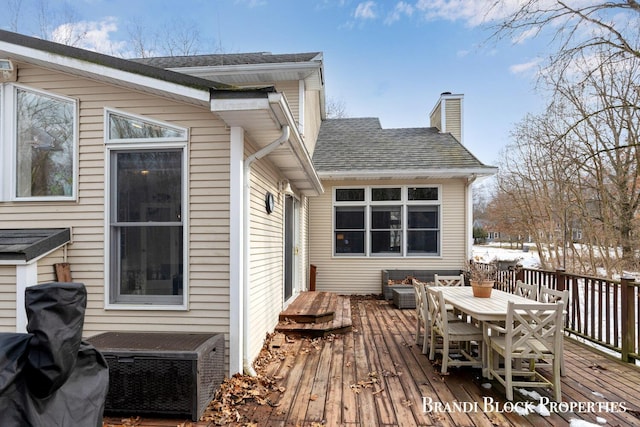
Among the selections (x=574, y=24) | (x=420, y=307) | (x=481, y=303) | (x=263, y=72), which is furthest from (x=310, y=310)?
(x=574, y=24)

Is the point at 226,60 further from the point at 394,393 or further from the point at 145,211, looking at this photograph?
the point at 394,393

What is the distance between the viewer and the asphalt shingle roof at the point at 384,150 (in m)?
8.06

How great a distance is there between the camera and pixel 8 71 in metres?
3.47

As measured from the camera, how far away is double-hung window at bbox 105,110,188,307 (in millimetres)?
3418

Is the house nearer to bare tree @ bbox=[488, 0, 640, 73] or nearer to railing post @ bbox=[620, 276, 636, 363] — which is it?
railing post @ bbox=[620, 276, 636, 363]

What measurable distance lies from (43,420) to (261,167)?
3.26 meters

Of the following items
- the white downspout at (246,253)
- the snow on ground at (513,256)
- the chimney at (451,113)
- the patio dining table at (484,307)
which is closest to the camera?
the patio dining table at (484,307)

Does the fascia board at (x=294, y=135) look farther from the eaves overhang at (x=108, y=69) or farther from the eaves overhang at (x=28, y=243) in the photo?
the eaves overhang at (x=28, y=243)

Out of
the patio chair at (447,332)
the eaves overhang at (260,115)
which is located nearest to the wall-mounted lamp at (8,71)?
the eaves overhang at (260,115)

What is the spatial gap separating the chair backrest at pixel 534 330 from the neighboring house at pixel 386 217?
506 centimetres

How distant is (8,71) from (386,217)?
7133 mm

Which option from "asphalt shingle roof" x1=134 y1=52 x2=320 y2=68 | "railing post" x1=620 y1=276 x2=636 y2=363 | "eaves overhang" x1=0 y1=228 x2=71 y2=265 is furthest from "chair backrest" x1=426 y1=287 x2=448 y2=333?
"asphalt shingle roof" x1=134 y1=52 x2=320 y2=68

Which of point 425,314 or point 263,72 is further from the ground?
point 263,72

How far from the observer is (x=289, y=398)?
10.0 ft
